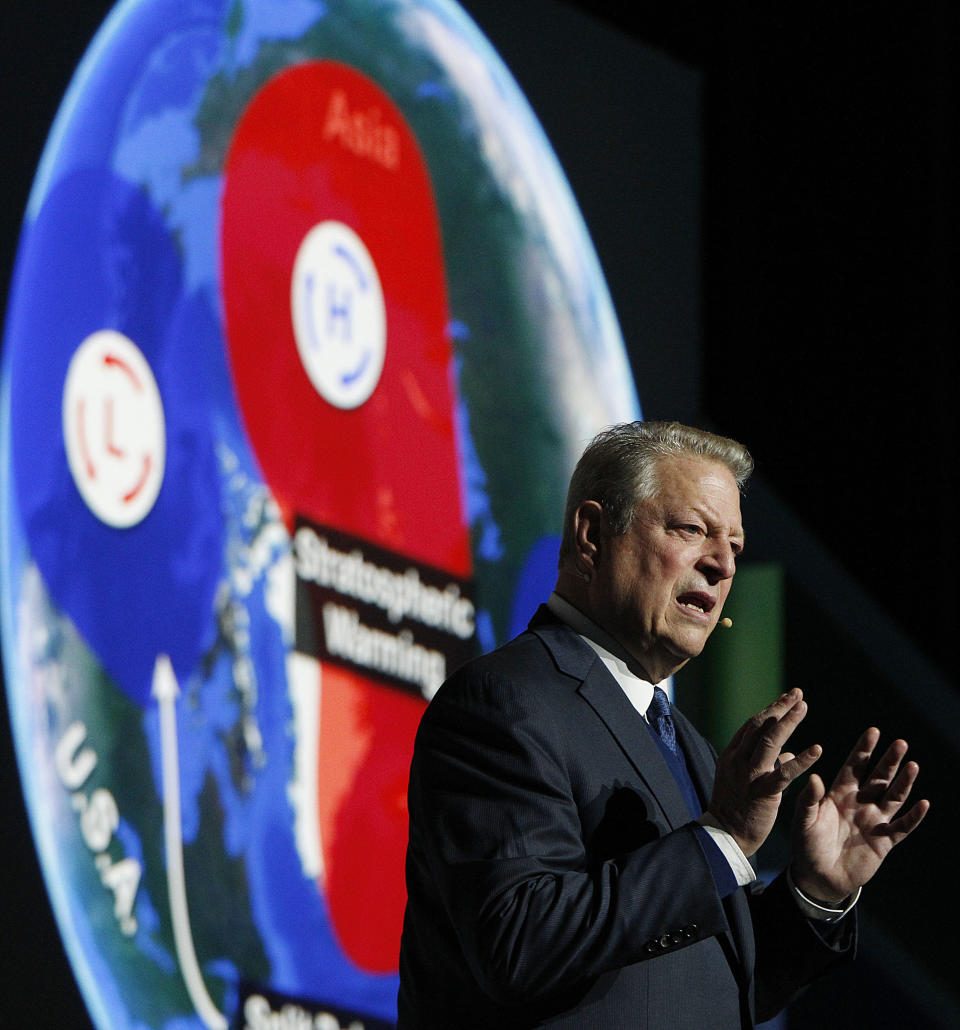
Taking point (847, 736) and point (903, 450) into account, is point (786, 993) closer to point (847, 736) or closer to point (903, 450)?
point (847, 736)

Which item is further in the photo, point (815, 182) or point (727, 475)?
point (815, 182)

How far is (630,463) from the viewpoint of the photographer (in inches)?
73.0

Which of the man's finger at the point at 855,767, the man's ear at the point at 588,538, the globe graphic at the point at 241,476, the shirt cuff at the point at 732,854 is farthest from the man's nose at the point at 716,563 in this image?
the globe graphic at the point at 241,476

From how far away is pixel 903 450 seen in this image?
5.71 meters

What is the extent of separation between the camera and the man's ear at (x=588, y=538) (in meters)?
1.84

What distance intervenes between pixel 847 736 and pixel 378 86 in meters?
2.37

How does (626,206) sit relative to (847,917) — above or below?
above

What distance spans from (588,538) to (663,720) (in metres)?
0.23

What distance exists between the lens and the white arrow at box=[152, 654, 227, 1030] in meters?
2.66

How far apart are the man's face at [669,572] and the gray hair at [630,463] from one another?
0.02m

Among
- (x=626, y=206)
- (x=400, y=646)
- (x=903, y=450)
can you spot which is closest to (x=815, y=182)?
(x=903, y=450)

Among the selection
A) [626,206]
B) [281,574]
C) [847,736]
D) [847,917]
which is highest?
[626,206]

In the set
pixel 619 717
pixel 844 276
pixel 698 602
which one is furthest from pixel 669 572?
Result: pixel 844 276

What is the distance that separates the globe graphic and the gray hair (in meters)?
1.00
